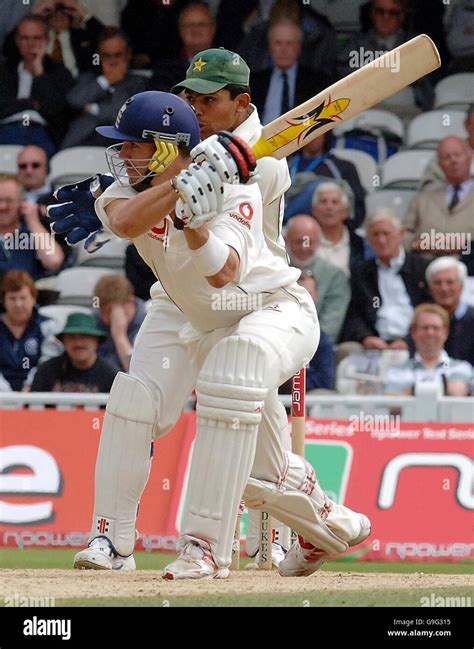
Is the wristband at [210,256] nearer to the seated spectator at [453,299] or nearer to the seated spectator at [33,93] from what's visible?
the seated spectator at [453,299]

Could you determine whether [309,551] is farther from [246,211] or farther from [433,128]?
[433,128]

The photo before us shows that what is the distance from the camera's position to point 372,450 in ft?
26.2

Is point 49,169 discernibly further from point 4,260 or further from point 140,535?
point 140,535

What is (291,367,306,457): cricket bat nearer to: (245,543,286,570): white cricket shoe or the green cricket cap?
(245,543,286,570): white cricket shoe

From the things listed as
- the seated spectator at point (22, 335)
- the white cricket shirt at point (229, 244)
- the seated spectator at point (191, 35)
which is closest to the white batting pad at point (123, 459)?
the white cricket shirt at point (229, 244)

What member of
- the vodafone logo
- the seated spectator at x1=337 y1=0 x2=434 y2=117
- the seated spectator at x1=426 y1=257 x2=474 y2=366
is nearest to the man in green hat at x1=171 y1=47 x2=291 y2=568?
the vodafone logo

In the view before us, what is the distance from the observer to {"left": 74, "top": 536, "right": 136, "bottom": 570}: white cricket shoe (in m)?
5.65

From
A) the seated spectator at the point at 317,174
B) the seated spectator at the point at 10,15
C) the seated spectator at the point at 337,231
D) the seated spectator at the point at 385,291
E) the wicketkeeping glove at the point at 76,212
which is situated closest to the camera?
the wicketkeeping glove at the point at 76,212

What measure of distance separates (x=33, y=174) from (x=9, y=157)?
25cm

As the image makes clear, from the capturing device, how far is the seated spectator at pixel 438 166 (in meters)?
10.6

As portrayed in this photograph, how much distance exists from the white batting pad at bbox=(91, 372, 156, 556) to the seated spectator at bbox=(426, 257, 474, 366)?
4389 mm

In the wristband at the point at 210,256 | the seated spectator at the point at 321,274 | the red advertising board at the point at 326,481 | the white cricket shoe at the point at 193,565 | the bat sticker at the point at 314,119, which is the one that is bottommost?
the white cricket shoe at the point at 193,565

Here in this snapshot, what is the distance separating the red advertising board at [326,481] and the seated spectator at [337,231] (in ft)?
7.57
